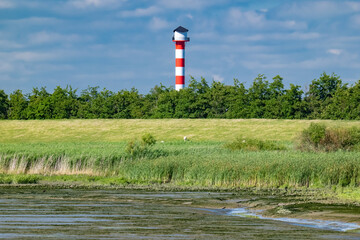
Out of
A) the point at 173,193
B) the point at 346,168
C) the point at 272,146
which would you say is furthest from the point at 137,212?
Answer: the point at 272,146

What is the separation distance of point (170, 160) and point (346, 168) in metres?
9.57

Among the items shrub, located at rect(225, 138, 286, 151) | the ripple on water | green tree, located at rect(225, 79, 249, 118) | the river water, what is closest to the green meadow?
shrub, located at rect(225, 138, 286, 151)

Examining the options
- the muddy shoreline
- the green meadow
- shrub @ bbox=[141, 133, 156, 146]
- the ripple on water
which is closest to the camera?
the ripple on water

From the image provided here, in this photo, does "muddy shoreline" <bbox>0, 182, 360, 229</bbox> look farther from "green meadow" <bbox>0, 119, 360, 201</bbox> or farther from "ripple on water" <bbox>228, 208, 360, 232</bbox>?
"green meadow" <bbox>0, 119, 360, 201</bbox>

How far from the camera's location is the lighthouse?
96750 mm

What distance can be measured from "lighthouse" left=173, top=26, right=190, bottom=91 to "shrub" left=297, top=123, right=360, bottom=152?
174 ft

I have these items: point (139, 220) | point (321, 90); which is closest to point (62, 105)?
point (321, 90)

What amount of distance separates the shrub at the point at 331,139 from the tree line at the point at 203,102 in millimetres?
40203

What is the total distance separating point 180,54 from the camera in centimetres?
9706

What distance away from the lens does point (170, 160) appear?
1399 inches

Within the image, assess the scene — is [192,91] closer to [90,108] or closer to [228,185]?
[90,108]

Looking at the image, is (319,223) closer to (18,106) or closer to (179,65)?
(179,65)

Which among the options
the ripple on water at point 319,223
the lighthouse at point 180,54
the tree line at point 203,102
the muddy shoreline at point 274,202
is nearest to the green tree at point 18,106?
the tree line at point 203,102

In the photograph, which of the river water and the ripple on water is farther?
the ripple on water
